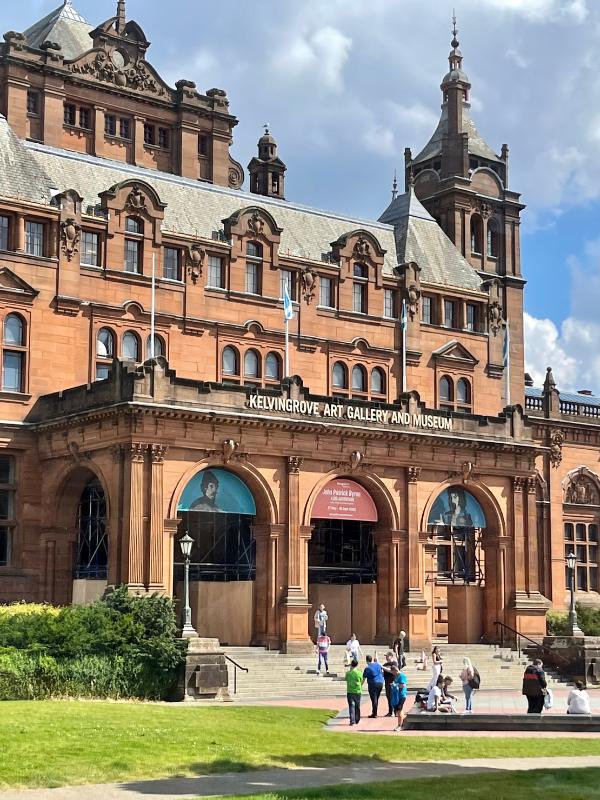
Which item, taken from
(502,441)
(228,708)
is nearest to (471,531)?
(502,441)

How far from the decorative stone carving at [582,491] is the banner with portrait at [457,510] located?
802 inches

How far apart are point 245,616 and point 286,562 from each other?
297 centimetres

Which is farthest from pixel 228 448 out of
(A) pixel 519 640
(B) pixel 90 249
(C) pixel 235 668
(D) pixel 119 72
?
(D) pixel 119 72

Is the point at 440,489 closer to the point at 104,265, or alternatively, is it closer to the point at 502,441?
the point at 502,441

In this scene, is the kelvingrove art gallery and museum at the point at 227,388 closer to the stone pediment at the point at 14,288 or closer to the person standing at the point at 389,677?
the stone pediment at the point at 14,288

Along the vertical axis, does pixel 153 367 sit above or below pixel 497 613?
above

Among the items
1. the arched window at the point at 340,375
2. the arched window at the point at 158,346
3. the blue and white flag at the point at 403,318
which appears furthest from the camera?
the blue and white flag at the point at 403,318

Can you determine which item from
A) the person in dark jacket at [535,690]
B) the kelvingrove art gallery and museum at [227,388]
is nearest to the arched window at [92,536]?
the kelvingrove art gallery and museum at [227,388]

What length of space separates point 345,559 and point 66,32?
3315 cm

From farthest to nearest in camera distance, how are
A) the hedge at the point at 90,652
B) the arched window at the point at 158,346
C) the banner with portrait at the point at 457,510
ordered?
the arched window at the point at 158,346, the banner with portrait at the point at 457,510, the hedge at the point at 90,652

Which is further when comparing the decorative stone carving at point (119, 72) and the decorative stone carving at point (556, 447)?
the decorative stone carving at point (556, 447)

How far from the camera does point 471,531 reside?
2758 inches

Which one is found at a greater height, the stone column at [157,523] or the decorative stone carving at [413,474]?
the decorative stone carving at [413,474]

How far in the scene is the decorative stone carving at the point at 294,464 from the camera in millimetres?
56406
